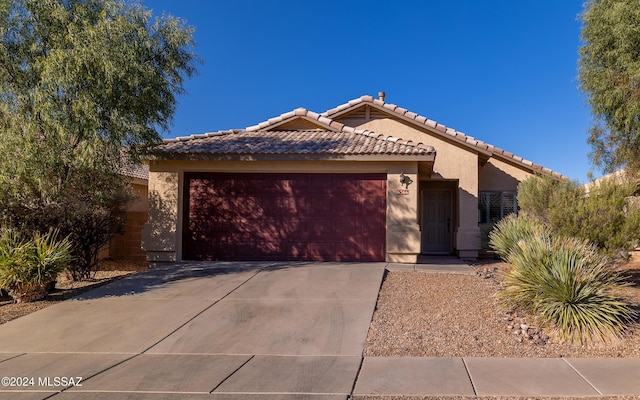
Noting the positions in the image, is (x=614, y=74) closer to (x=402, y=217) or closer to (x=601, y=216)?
(x=601, y=216)

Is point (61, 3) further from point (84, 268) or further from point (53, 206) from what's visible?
point (84, 268)

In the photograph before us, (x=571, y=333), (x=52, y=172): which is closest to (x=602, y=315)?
(x=571, y=333)

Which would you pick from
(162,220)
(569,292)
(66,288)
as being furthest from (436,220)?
(66,288)

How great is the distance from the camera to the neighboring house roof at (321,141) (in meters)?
13.5

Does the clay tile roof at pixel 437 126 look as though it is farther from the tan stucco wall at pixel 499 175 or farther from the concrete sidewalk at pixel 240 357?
the concrete sidewalk at pixel 240 357

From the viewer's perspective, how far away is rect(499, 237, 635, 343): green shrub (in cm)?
693

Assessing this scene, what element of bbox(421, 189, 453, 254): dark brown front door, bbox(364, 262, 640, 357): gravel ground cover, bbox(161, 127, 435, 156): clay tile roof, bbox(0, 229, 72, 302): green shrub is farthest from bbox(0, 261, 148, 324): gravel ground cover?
bbox(421, 189, 453, 254): dark brown front door

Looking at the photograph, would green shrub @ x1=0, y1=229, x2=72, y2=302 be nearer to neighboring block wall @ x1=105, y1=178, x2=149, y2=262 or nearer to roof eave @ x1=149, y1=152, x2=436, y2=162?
roof eave @ x1=149, y1=152, x2=436, y2=162

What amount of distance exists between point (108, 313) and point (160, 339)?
6.74 feet

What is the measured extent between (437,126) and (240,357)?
1261 centimetres

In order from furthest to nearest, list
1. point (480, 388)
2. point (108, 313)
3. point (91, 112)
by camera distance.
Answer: point (91, 112), point (108, 313), point (480, 388)

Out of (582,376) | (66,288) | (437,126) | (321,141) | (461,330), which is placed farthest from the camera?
(437,126)

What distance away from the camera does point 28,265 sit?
948cm

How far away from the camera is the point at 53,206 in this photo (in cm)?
1088
